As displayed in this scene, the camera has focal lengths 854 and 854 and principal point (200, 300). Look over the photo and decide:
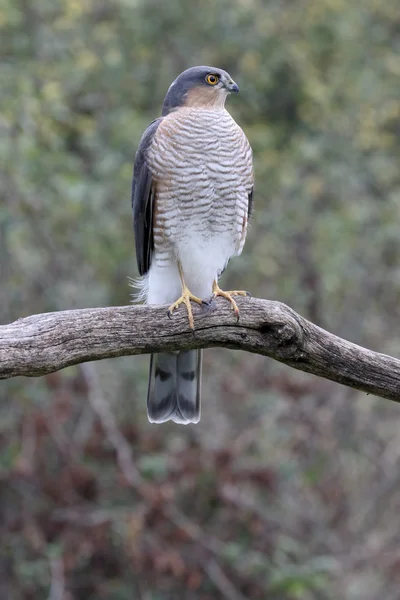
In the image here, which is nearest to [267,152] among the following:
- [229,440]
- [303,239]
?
[303,239]

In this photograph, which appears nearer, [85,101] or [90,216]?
[90,216]

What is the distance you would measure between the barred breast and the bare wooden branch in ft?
1.66

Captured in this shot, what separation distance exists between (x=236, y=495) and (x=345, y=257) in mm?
2210

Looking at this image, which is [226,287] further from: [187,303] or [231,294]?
[187,303]

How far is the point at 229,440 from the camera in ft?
20.8

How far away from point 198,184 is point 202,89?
0.57 metres

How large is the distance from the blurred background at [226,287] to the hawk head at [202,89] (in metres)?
1.31

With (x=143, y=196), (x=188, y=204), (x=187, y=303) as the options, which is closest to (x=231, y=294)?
(x=187, y=303)

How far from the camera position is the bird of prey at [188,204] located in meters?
3.74

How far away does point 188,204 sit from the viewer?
375 centimetres

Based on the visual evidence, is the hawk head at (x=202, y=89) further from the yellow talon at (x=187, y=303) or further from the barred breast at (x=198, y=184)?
the yellow talon at (x=187, y=303)

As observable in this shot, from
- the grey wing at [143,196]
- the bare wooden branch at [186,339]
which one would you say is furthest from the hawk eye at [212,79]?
the bare wooden branch at [186,339]

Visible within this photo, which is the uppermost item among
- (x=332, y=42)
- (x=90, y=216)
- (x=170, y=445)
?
(x=332, y=42)

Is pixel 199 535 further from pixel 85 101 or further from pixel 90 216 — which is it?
pixel 85 101
